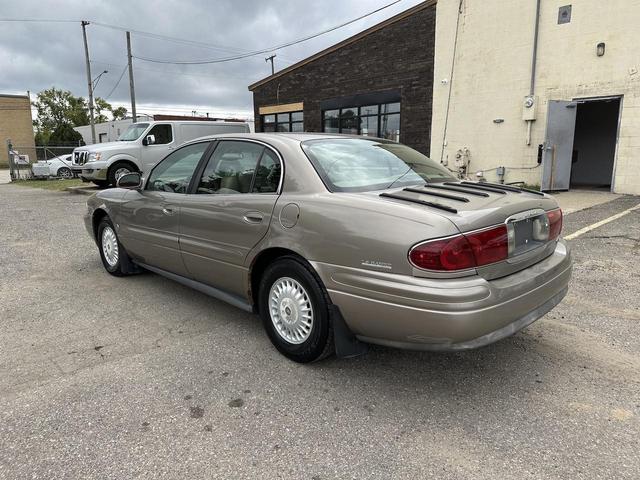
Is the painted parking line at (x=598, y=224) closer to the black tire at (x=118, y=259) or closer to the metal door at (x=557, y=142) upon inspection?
the metal door at (x=557, y=142)

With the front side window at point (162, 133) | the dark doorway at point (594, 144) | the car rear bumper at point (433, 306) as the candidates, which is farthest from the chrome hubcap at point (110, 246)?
the dark doorway at point (594, 144)

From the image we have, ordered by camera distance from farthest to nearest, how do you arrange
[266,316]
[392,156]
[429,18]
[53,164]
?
[53,164] → [429,18] → [392,156] → [266,316]

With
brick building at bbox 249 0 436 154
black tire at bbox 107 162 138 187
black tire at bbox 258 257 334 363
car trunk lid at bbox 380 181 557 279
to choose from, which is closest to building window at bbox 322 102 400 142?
brick building at bbox 249 0 436 154

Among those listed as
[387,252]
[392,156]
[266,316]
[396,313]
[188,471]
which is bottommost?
[188,471]

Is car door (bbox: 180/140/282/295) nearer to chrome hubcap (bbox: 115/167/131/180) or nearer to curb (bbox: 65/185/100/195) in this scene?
chrome hubcap (bbox: 115/167/131/180)

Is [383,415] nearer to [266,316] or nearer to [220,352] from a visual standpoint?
[266,316]

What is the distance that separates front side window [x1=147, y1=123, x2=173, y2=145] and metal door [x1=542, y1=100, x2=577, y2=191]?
36.8ft

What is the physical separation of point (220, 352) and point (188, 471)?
1.26m

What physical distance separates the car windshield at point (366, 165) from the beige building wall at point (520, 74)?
9986 mm

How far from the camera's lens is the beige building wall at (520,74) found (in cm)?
1126

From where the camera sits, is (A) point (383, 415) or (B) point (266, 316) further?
(B) point (266, 316)

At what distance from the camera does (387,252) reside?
2568mm

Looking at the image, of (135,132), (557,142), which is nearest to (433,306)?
(557,142)

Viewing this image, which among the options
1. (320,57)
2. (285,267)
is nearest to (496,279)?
(285,267)
